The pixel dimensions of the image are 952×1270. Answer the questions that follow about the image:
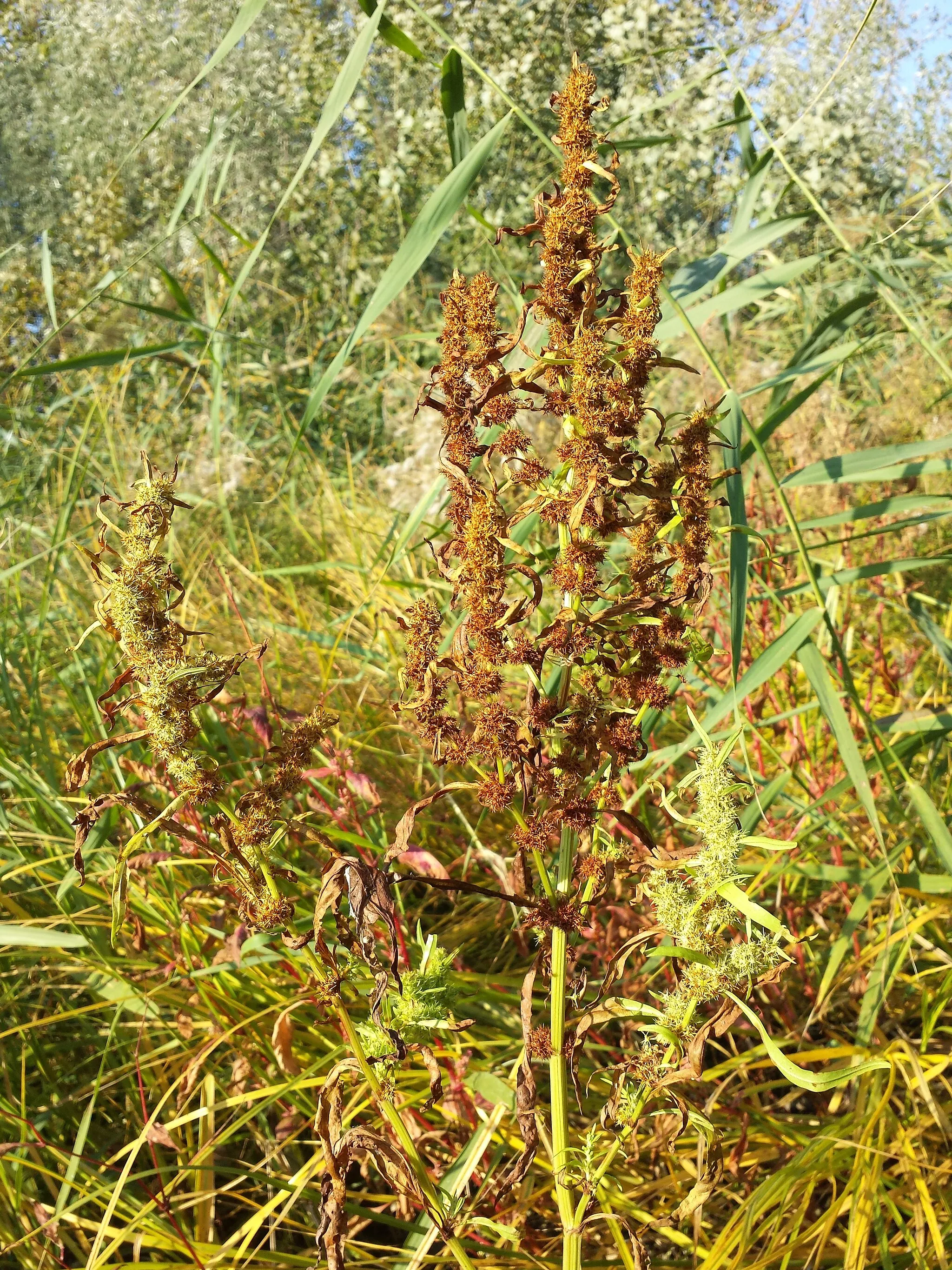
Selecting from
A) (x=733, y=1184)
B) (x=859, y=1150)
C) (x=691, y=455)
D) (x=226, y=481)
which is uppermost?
(x=691, y=455)

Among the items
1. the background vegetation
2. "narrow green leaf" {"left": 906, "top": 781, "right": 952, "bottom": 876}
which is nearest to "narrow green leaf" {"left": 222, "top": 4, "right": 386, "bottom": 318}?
the background vegetation

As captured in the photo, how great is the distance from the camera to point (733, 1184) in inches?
53.5

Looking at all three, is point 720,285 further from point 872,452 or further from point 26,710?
point 26,710

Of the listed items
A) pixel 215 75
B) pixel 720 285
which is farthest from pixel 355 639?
pixel 215 75

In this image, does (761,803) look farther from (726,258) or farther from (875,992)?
(726,258)

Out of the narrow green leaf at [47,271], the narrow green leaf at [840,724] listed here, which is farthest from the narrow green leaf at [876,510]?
the narrow green leaf at [47,271]

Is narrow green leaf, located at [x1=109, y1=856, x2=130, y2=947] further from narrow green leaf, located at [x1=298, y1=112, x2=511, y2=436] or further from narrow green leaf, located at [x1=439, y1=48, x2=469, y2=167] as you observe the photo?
narrow green leaf, located at [x1=439, y1=48, x2=469, y2=167]

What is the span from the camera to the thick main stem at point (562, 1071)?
88cm

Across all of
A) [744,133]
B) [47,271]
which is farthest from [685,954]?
[47,271]

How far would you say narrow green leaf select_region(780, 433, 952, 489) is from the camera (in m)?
A: 1.36

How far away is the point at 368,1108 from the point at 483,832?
0.62 m

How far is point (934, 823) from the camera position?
1.32 metres

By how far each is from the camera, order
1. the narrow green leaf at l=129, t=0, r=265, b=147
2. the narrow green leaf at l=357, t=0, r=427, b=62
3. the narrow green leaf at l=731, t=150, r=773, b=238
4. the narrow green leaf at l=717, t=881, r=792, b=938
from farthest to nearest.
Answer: the narrow green leaf at l=731, t=150, r=773, b=238, the narrow green leaf at l=357, t=0, r=427, b=62, the narrow green leaf at l=129, t=0, r=265, b=147, the narrow green leaf at l=717, t=881, r=792, b=938

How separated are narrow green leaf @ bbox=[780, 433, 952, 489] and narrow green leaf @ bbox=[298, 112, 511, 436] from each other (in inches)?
22.0
